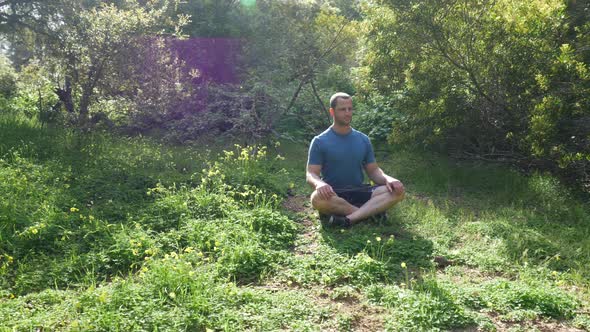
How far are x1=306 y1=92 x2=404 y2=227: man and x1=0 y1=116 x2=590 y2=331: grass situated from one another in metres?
0.22

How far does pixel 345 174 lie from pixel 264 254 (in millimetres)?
1498

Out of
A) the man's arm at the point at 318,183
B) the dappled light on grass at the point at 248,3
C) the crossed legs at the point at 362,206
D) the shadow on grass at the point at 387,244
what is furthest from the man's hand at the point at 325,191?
the dappled light on grass at the point at 248,3

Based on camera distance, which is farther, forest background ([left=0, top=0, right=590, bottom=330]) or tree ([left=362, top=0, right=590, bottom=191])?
tree ([left=362, top=0, right=590, bottom=191])

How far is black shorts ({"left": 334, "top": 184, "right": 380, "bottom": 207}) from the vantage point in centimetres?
511

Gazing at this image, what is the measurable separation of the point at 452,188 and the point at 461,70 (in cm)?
166

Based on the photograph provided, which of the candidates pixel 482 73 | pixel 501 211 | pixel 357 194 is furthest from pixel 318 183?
pixel 482 73

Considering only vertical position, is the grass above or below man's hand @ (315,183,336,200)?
below

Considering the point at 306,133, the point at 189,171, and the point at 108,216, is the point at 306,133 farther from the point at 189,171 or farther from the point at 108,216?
the point at 108,216

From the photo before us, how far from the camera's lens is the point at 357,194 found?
5148 millimetres

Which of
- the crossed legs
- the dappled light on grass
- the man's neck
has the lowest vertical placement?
the crossed legs

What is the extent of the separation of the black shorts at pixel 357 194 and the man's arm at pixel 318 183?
11.9 inches

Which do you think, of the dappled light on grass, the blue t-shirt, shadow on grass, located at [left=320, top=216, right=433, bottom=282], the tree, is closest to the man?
the blue t-shirt

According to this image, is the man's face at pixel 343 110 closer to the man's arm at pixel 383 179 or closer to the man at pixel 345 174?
the man at pixel 345 174

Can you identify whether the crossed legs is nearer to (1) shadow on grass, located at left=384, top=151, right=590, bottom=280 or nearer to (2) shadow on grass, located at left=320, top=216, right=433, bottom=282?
(2) shadow on grass, located at left=320, top=216, right=433, bottom=282
